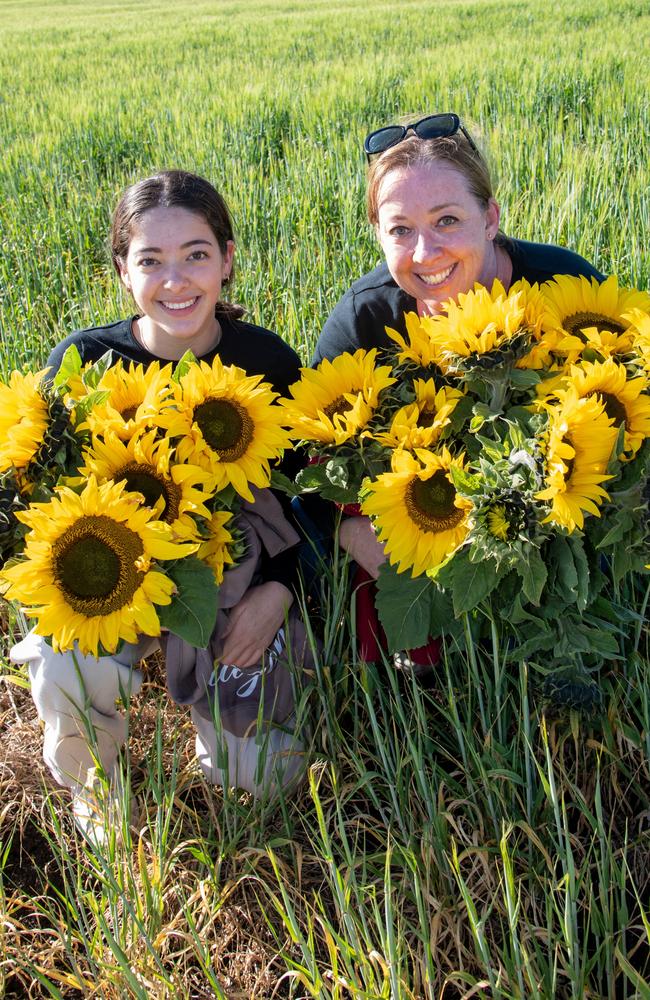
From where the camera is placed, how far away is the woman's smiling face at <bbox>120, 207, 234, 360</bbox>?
1.75 metres

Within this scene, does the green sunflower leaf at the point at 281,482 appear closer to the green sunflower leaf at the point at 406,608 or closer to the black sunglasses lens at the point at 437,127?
the green sunflower leaf at the point at 406,608

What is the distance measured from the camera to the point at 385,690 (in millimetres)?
1743

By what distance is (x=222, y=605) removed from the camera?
1508 millimetres

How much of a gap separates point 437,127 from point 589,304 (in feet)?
1.84

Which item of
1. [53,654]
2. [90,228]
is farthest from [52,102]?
[53,654]

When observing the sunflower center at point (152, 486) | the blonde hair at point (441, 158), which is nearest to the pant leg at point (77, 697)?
the sunflower center at point (152, 486)

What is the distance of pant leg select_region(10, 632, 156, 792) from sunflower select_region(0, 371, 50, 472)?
14.7 inches

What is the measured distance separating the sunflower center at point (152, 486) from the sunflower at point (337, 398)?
0.22 m

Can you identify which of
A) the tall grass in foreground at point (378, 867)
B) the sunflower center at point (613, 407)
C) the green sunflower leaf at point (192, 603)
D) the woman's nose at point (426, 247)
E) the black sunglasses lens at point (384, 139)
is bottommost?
the tall grass in foreground at point (378, 867)

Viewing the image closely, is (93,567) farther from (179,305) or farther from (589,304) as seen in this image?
(589,304)

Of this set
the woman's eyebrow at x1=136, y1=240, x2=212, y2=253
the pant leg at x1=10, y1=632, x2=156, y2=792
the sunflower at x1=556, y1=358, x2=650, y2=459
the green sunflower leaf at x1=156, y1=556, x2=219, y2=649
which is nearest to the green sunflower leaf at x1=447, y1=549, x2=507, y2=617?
the sunflower at x1=556, y1=358, x2=650, y2=459

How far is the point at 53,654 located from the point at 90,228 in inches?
110

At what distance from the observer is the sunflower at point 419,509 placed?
4.16 ft

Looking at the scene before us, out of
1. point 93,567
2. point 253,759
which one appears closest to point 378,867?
point 253,759
